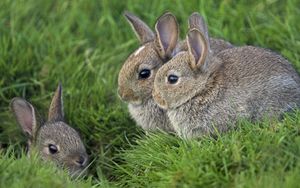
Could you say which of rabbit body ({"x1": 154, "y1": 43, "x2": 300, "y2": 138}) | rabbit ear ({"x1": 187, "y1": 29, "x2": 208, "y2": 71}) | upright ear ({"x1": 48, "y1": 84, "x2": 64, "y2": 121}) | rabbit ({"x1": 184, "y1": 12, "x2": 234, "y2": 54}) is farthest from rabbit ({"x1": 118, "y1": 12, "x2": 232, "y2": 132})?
upright ear ({"x1": 48, "y1": 84, "x2": 64, "y2": 121})

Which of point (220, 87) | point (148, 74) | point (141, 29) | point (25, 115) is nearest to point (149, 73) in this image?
point (148, 74)

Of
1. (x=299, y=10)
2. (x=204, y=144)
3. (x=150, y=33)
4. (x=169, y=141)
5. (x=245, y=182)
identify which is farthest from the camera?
(x=299, y=10)

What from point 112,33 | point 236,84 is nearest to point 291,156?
point 236,84

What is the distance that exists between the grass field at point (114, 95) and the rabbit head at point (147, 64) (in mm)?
424

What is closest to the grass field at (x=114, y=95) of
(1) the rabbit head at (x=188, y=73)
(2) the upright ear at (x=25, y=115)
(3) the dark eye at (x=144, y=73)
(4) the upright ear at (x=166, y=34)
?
(2) the upright ear at (x=25, y=115)

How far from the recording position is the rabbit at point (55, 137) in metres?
6.62

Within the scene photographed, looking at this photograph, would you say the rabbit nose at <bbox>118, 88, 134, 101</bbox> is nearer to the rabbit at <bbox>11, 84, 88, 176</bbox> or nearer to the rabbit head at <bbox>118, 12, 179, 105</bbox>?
the rabbit head at <bbox>118, 12, 179, 105</bbox>

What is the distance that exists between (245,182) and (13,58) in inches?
126

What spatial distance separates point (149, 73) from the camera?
6773 mm

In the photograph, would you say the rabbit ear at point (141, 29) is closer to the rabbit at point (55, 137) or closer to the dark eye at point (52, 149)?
the rabbit at point (55, 137)

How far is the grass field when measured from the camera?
5559 millimetres

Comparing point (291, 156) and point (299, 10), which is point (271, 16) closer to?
point (299, 10)

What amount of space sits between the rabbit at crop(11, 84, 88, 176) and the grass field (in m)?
0.19

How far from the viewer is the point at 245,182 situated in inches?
207
